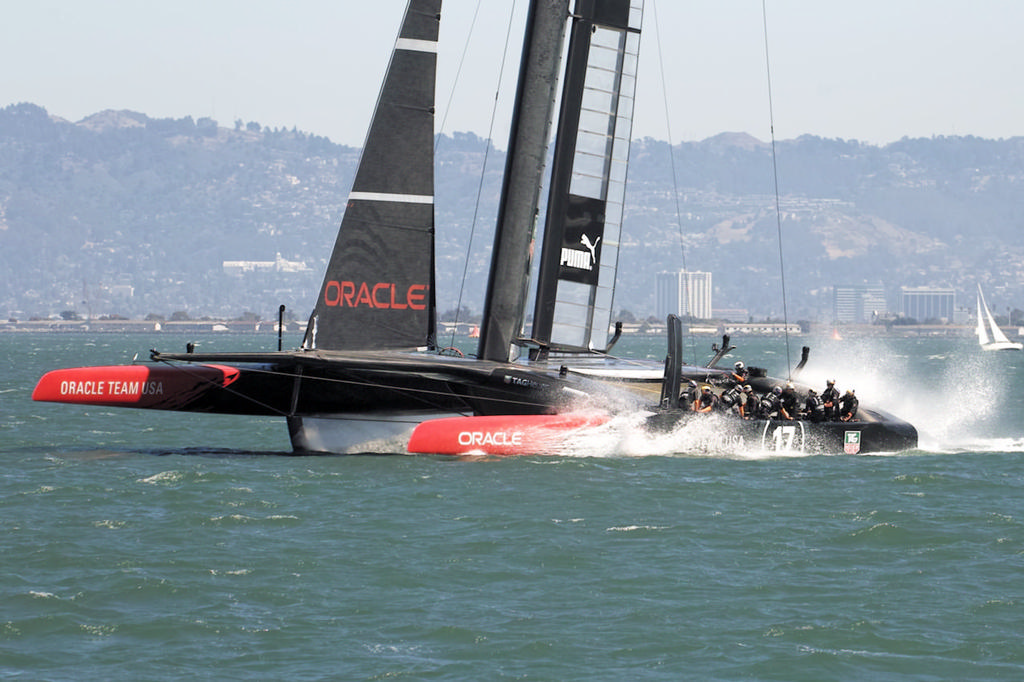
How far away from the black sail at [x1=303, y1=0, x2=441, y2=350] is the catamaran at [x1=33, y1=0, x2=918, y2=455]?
2 cm

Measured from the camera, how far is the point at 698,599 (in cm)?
1057

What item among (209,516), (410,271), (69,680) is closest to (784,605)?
(69,680)

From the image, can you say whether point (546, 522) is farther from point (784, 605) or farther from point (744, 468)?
point (744, 468)

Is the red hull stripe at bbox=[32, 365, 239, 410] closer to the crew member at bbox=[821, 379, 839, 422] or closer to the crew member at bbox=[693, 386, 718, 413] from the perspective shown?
the crew member at bbox=[693, 386, 718, 413]

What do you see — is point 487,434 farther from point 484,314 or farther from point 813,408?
point 813,408

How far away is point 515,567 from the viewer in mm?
11609

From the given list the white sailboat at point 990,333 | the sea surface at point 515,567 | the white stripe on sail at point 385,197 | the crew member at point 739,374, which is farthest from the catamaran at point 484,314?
the white sailboat at point 990,333

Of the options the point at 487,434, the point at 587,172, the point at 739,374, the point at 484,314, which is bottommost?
the point at 487,434

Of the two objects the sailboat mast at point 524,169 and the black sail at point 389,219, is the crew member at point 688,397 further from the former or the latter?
the black sail at point 389,219

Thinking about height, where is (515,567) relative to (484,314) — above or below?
below

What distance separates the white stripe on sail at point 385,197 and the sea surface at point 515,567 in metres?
3.26

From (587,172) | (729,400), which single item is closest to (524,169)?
(587,172)

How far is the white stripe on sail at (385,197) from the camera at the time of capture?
17.9 metres

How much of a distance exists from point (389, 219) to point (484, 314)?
1.76 meters
